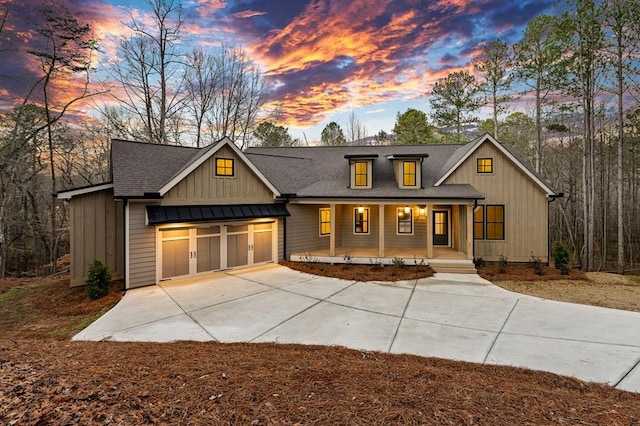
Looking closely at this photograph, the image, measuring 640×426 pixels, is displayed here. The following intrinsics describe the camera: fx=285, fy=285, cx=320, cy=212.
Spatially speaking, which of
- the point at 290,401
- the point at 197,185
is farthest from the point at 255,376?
the point at 197,185

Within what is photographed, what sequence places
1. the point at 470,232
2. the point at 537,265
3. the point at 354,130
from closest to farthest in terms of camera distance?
1. the point at 537,265
2. the point at 470,232
3. the point at 354,130

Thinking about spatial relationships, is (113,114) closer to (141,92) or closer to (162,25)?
(141,92)

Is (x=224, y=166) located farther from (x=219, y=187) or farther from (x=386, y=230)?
(x=386, y=230)

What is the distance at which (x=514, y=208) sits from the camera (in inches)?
499

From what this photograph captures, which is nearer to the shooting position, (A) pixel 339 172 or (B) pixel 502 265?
(B) pixel 502 265

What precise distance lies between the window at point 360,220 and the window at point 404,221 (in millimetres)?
1549

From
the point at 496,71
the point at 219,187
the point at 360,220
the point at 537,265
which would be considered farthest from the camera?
the point at 496,71

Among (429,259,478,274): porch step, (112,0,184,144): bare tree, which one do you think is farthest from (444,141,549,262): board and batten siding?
(112,0,184,144): bare tree

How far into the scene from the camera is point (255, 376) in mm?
3678

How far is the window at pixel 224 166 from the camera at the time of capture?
36.2 feet

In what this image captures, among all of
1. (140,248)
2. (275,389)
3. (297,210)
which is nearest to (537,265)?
(297,210)

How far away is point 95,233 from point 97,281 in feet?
6.15

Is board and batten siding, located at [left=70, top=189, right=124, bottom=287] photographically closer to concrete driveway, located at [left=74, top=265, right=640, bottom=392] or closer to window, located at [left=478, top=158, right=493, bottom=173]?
concrete driveway, located at [left=74, top=265, right=640, bottom=392]

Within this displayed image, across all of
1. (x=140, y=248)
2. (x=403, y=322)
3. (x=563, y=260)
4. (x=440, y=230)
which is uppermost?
(x=440, y=230)
